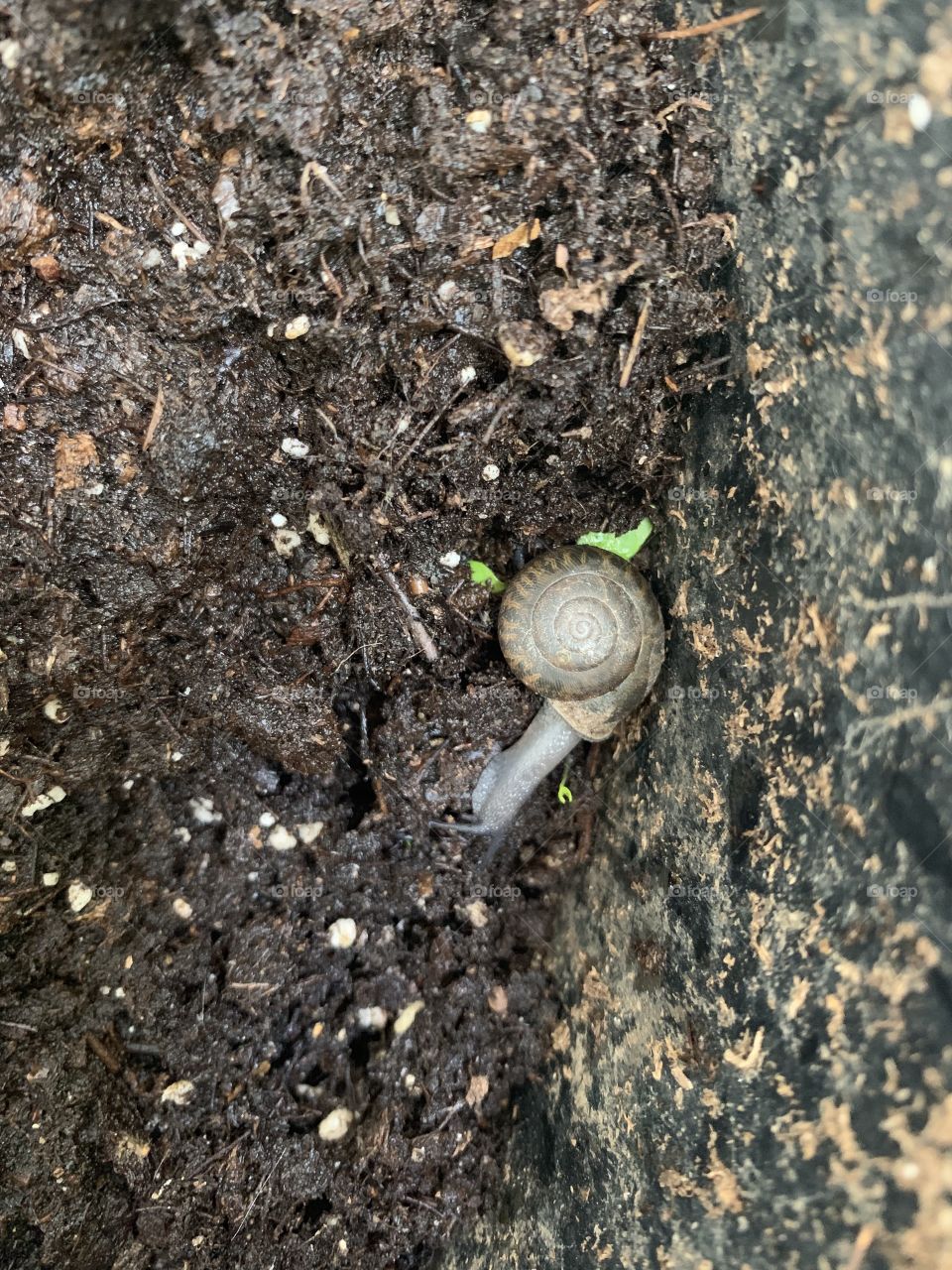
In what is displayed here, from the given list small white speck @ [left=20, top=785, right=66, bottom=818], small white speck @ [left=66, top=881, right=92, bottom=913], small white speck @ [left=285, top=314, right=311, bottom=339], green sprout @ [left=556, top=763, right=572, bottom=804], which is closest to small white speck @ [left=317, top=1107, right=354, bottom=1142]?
small white speck @ [left=66, top=881, right=92, bottom=913]

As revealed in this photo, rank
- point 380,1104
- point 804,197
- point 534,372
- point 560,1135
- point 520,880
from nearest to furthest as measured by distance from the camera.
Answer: point 804,197 < point 534,372 < point 560,1135 < point 380,1104 < point 520,880

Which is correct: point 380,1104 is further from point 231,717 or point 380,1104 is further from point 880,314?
point 880,314

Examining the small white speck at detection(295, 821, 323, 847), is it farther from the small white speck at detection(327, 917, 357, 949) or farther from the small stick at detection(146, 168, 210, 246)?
the small stick at detection(146, 168, 210, 246)

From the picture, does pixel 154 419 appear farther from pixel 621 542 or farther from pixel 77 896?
pixel 77 896

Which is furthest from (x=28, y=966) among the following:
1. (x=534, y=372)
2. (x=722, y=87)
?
(x=722, y=87)

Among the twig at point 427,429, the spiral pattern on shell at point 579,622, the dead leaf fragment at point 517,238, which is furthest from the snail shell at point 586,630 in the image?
the dead leaf fragment at point 517,238

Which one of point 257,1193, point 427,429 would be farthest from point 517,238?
point 257,1193

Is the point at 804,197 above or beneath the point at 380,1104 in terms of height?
above
